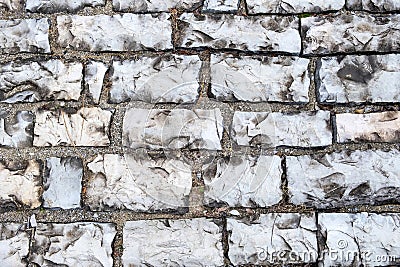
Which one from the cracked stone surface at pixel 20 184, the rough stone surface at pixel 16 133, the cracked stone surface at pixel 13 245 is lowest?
the cracked stone surface at pixel 13 245

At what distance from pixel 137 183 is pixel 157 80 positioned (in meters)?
0.32

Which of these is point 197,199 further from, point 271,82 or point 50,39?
point 50,39

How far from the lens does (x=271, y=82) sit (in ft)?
5.32

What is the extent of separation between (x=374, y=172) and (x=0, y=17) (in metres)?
1.27

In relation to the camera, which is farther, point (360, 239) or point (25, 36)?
point (25, 36)

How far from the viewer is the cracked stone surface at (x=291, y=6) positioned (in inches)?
66.0

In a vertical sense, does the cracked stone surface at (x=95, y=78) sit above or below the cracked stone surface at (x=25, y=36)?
below

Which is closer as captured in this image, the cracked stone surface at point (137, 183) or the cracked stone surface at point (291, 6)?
the cracked stone surface at point (137, 183)

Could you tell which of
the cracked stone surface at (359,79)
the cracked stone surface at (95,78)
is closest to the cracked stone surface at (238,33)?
the cracked stone surface at (359,79)

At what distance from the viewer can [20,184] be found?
5.18 ft

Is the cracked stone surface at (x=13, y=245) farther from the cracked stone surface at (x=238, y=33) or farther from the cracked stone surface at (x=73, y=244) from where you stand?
the cracked stone surface at (x=238, y=33)

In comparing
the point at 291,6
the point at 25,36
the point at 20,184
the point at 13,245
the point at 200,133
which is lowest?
the point at 13,245

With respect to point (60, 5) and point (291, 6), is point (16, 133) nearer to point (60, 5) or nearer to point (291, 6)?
point (60, 5)

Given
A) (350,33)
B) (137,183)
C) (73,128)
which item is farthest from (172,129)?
(350,33)
